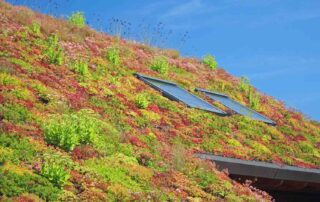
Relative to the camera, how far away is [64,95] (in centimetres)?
1855

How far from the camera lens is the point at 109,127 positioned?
55.5 ft

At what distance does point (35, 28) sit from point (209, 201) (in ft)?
47.8

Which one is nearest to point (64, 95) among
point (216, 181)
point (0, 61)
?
point (0, 61)

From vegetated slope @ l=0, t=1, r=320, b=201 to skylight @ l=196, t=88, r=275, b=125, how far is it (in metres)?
0.88

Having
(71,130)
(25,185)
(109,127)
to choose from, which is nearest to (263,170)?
(109,127)

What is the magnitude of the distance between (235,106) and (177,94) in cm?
372

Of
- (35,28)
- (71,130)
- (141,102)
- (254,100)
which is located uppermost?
(254,100)

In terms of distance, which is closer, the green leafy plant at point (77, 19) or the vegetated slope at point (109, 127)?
the vegetated slope at point (109, 127)

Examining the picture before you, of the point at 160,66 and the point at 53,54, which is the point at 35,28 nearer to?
the point at 53,54

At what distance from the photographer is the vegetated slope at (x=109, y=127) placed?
1254 cm

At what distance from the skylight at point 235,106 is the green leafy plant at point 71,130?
1064cm

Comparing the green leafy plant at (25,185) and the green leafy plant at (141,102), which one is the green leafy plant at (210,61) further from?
the green leafy plant at (25,185)

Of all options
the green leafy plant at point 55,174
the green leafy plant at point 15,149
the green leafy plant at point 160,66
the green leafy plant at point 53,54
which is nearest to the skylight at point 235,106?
the green leafy plant at point 160,66

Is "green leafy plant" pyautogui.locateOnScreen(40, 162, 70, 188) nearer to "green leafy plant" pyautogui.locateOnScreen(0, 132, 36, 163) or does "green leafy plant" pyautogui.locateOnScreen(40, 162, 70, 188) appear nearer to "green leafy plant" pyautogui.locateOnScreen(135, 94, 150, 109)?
"green leafy plant" pyautogui.locateOnScreen(0, 132, 36, 163)
